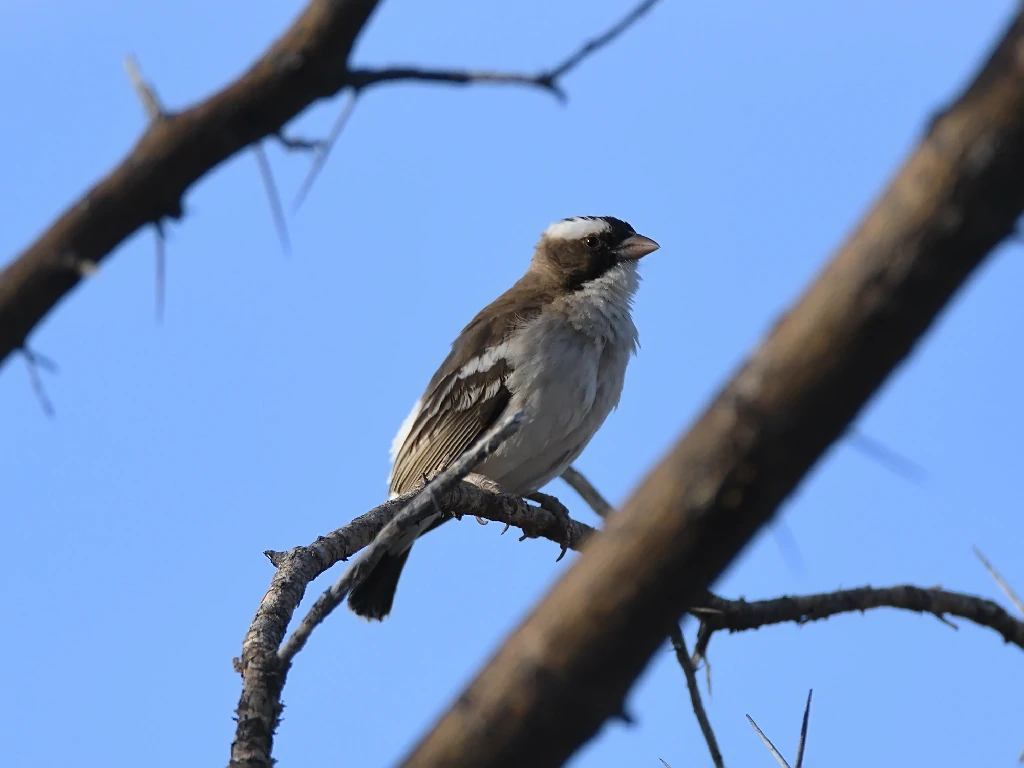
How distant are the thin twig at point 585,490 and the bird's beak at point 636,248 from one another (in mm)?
1522

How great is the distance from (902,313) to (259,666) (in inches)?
82.0

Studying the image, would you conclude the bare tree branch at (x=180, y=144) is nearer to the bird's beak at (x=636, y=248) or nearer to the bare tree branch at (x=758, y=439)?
the bare tree branch at (x=758, y=439)

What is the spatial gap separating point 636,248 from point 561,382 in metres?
1.54

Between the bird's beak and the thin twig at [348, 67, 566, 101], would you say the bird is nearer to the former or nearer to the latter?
the bird's beak

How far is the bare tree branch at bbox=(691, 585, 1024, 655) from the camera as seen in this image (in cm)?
334

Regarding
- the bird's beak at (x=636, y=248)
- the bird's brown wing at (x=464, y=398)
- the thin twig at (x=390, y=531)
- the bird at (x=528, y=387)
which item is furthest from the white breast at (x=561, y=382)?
the thin twig at (x=390, y=531)

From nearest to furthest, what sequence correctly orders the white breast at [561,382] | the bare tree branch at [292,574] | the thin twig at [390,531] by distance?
the thin twig at [390,531] < the bare tree branch at [292,574] < the white breast at [561,382]

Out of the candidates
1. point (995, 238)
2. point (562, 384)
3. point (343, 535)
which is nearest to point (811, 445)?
point (995, 238)

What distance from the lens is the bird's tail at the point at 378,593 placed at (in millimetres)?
6734

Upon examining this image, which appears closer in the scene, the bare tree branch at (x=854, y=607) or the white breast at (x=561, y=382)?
the bare tree branch at (x=854, y=607)

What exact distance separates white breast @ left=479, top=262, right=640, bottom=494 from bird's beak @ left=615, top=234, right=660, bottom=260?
66cm

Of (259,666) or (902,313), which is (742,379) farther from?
(259,666)

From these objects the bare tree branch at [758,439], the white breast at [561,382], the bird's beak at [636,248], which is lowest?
the bare tree branch at [758,439]

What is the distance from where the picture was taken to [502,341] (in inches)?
257
